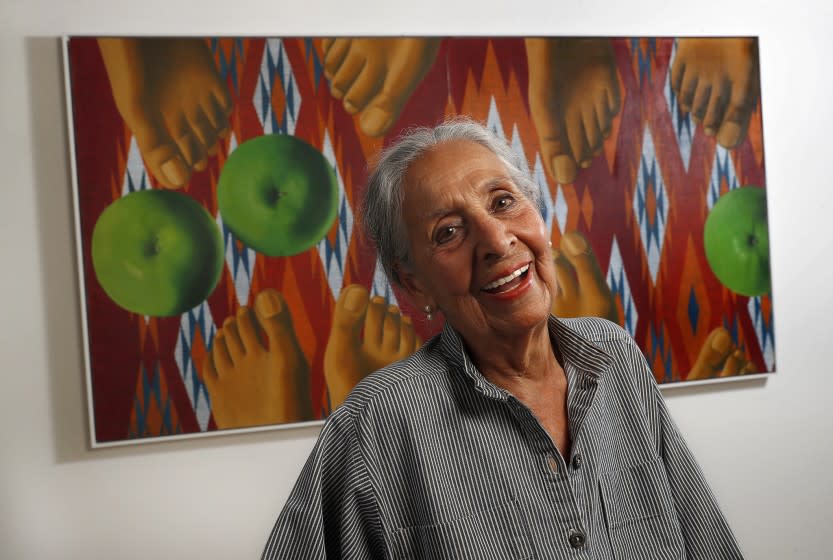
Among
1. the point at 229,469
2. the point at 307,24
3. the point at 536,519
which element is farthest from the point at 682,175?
the point at 536,519

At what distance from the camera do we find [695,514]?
4.41 ft

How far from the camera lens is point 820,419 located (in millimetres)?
2961

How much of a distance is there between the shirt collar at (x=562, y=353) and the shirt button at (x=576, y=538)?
0.68 feet

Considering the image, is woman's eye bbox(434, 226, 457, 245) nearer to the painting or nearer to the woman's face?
the woman's face

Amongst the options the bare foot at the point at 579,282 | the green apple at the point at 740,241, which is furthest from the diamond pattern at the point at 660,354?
the green apple at the point at 740,241

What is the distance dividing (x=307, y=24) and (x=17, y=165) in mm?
897

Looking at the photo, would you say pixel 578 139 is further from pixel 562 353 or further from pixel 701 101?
pixel 562 353

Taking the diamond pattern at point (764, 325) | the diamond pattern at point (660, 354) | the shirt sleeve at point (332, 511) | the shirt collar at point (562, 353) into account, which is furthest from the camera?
the diamond pattern at point (764, 325)

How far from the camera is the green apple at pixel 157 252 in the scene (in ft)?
7.63

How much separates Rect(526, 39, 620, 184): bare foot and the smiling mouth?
144 centimetres

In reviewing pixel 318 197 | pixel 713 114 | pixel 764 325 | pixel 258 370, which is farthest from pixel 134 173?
pixel 764 325

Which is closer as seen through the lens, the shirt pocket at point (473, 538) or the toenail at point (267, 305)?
the shirt pocket at point (473, 538)

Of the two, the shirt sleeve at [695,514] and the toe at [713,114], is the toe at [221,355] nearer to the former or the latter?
the shirt sleeve at [695,514]

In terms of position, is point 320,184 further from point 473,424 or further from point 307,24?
point 473,424
